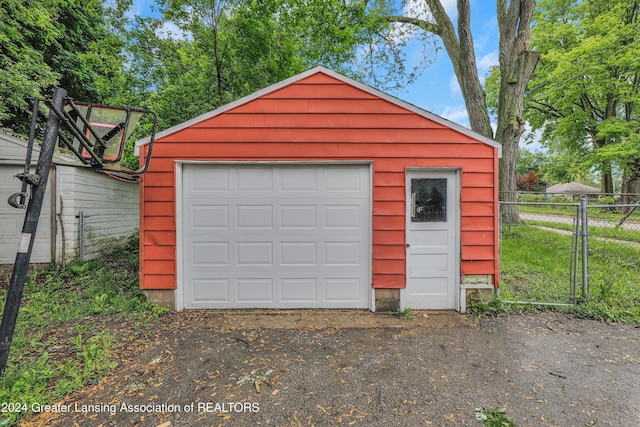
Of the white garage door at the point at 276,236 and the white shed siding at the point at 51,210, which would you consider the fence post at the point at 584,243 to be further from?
the white shed siding at the point at 51,210

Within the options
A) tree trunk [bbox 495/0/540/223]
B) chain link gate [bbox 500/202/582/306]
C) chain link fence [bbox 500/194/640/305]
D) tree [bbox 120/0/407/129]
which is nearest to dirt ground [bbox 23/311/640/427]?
chain link gate [bbox 500/202/582/306]

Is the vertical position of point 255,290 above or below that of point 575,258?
below

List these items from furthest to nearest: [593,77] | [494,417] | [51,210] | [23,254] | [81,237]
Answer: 1. [593,77]
2. [81,237]
3. [51,210]
4. [23,254]
5. [494,417]

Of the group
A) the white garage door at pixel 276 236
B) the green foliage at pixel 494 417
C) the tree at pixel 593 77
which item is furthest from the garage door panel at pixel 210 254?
the tree at pixel 593 77

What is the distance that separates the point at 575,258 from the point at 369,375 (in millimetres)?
3275

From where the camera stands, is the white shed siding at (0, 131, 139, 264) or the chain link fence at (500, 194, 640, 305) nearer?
the chain link fence at (500, 194, 640, 305)

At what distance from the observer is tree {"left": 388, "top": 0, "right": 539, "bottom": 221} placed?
23.5 feet

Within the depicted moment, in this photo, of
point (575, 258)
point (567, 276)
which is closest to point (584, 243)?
point (575, 258)

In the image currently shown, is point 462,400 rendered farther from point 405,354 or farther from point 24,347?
point 24,347

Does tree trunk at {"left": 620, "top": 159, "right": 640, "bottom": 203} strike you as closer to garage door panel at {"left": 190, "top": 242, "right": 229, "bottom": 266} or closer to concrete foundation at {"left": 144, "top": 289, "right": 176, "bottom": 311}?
garage door panel at {"left": 190, "top": 242, "right": 229, "bottom": 266}

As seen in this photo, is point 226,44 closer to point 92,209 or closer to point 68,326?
point 92,209

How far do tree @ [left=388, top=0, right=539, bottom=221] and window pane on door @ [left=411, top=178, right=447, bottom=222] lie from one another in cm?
466

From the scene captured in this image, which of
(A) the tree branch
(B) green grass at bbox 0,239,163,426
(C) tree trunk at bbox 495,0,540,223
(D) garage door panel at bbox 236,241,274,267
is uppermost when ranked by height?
(A) the tree branch

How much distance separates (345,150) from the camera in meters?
3.64
